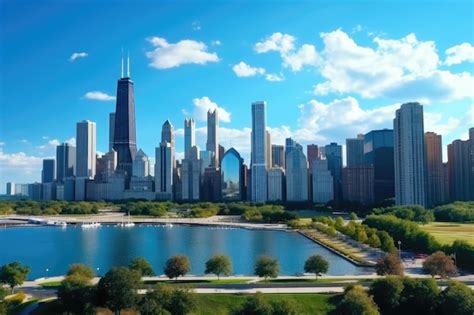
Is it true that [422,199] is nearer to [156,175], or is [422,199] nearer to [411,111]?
[411,111]

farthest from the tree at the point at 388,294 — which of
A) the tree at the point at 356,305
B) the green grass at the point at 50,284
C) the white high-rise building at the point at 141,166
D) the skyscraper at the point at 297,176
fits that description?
the white high-rise building at the point at 141,166

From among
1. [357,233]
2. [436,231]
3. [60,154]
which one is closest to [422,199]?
[436,231]

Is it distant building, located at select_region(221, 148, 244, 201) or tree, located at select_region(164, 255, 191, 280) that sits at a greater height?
distant building, located at select_region(221, 148, 244, 201)

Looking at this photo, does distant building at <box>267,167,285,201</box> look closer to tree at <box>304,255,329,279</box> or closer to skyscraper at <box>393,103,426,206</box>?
skyscraper at <box>393,103,426,206</box>

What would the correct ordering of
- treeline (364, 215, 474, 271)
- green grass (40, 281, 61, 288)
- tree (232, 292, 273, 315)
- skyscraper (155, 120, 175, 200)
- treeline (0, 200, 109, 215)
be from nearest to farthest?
tree (232, 292, 273, 315) < green grass (40, 281, 61, 288) < treeline (364, 215, 474, 271) < treeline (0, 200, 109, 215) < skyscraper (155, 120, 175, 200)

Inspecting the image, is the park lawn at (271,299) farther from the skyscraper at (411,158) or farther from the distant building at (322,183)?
the distant building at (322,183)

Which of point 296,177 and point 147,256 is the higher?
point 296,177

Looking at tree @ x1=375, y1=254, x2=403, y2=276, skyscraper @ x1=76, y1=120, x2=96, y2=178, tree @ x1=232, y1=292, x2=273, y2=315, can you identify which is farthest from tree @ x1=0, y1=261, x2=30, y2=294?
skyscraper @ x1=76, y1=120, x2=96, y2=178
